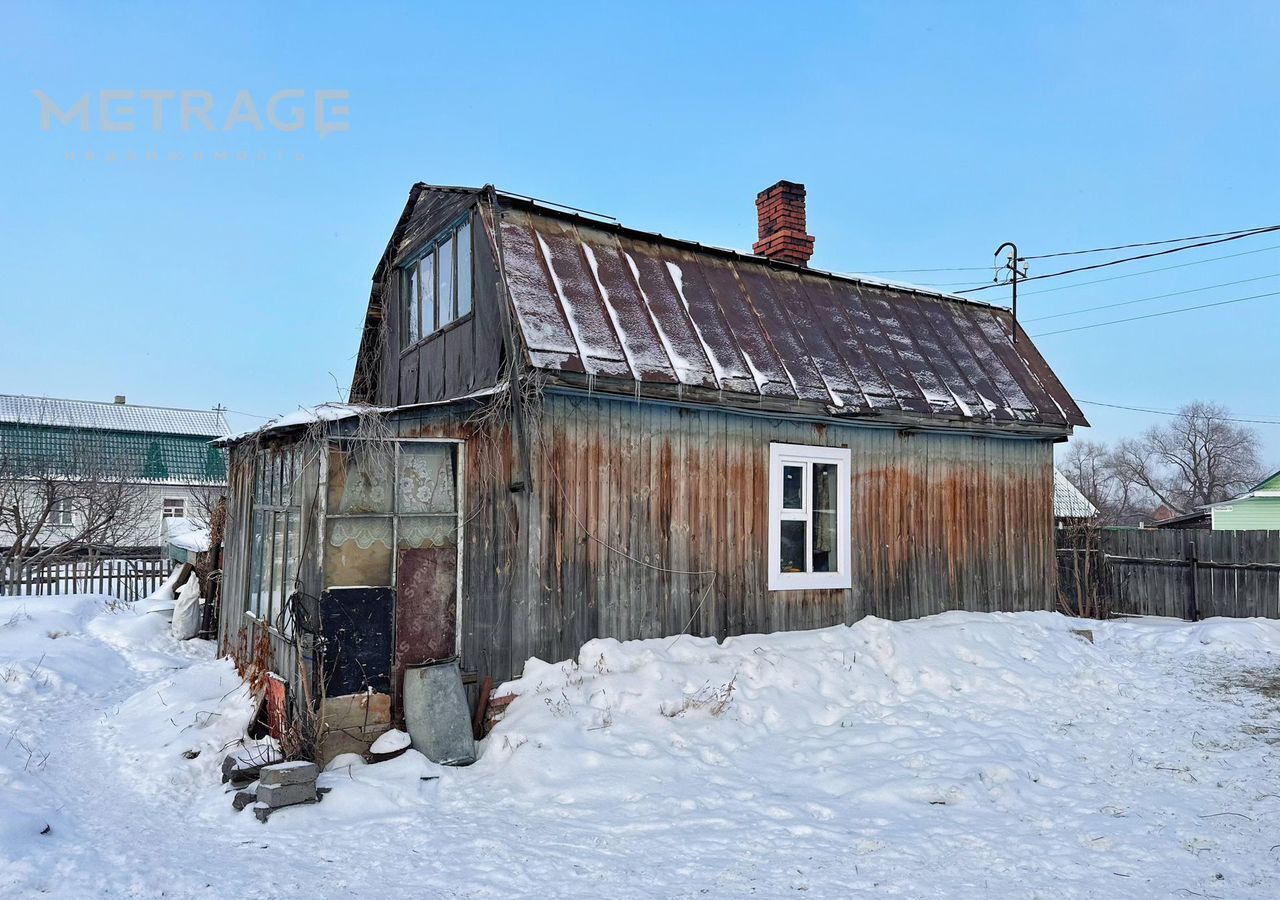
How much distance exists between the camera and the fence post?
15695 millimetres

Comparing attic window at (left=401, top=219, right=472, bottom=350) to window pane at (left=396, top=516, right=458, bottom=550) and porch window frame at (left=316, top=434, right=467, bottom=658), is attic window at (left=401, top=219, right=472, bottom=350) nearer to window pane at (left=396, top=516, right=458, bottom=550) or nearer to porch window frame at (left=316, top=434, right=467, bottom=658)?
porch window frame at (left=316, top=434, right=467, bottom=658)

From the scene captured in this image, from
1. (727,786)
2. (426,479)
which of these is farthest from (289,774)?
(727,786)

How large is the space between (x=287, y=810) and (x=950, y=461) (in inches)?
356

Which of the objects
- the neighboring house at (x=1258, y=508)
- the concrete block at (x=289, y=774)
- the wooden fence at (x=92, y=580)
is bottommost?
the concrete block at (x=289, y=774)

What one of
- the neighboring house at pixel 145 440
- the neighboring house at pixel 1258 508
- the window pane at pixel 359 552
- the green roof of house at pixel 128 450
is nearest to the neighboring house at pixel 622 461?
the window pane at pixel 359 552

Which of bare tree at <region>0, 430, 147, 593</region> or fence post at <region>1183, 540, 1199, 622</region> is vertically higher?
A: bare tree at <region>0, 430, 147, 593</region>

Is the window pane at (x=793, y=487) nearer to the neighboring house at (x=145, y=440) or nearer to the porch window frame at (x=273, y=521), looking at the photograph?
the porch window frame at (x=273, y=521)

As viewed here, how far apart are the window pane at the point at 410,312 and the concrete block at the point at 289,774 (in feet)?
21.2

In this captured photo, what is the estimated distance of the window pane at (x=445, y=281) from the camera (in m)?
10.1

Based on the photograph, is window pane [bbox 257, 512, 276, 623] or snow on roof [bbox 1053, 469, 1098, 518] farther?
snow on roof [bbox 1053, 469, 1098, 518]

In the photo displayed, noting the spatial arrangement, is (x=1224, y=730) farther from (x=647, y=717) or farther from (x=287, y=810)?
(x=287, y=810)

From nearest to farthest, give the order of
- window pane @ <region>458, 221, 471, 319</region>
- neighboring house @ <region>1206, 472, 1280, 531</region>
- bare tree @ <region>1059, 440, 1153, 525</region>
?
window pane @ <region>458, 221, 471, 319</region> → neighboring house @ <region>1206, 472, 1280, 531</region> → bare tree @ <region>1059, 440, 1153, 525</region>

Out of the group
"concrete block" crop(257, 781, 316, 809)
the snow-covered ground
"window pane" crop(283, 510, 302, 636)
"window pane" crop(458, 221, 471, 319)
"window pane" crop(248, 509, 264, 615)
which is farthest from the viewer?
"window pane" crop(458, 221, 471, 319)

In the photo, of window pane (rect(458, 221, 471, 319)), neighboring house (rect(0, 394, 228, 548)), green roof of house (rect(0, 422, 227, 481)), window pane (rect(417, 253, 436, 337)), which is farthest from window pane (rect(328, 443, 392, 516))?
neighboring house (rect(0, 394, 228, 548))
